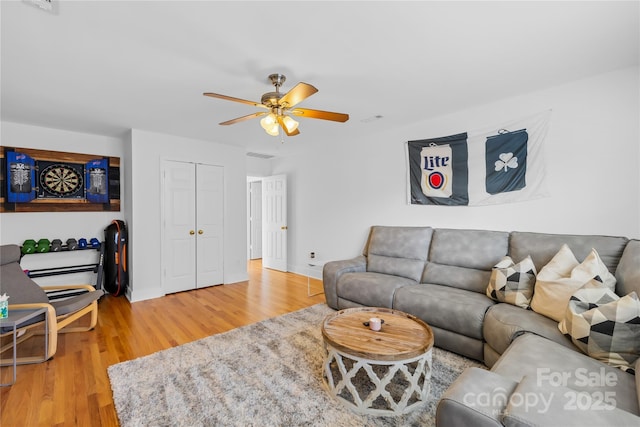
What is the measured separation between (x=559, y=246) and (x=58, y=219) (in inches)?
238

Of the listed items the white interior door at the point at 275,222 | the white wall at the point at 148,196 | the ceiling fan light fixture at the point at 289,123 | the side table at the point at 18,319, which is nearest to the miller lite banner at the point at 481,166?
the ceiling fan light fixture at the point at 289,123

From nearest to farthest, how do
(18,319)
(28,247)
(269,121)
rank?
1. (18,319)
2. (269,121)
3. (28,247)

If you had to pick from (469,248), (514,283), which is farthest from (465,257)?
(514,283)

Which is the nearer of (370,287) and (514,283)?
(514,283)

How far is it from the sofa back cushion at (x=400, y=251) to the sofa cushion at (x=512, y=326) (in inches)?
43.8

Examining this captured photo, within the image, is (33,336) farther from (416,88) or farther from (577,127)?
(577,127)

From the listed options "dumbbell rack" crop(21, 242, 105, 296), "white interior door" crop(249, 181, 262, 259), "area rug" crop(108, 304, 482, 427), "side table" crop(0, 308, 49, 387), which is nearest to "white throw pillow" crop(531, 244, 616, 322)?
"area rug" crop(108, 304, 482, 427)

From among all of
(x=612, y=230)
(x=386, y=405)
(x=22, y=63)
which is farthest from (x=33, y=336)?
(x=612, y=230)

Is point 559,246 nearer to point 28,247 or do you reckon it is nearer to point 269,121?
point 269,121

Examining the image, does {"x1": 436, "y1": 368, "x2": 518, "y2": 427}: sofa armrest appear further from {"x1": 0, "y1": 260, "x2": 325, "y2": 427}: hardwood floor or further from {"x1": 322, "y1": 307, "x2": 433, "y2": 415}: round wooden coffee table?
{"x1": 0, "y1": 260, "x2": 325, "y2": 427}: hardwood floor

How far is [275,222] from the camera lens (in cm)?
602

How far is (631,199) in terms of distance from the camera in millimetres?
2441

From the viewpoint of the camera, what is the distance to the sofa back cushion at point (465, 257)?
291 centimetres

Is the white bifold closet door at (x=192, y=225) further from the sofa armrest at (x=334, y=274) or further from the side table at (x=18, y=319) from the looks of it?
the sofa armrest at (x=334, y=274)
